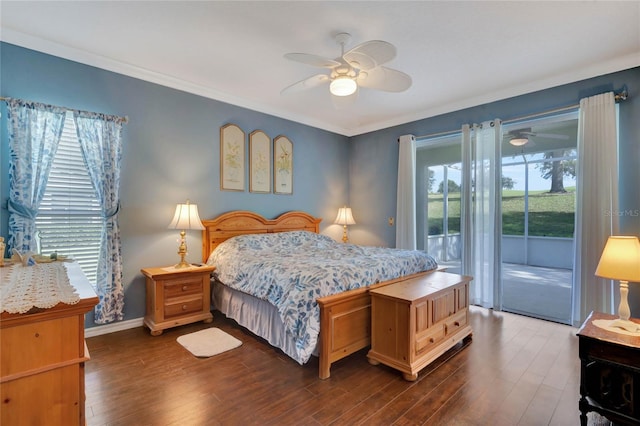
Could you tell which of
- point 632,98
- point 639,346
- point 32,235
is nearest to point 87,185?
point 32,235

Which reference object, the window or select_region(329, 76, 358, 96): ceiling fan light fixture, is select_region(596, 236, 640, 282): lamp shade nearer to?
select_region(329, 76, 358, 96): ceiling fan light fixture

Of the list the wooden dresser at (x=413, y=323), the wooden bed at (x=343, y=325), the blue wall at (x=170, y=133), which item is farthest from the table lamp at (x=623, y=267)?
the blue wall at (x=170, y=133)

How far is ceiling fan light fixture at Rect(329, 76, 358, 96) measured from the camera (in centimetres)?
250

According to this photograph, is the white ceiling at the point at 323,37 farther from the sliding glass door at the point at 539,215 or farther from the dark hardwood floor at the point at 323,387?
the dark hardwood floor at the point at 323,387

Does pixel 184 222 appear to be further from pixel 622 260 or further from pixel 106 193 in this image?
pixel 622 260

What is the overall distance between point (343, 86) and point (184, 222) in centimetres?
224

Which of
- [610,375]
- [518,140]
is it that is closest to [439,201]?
[518,140]

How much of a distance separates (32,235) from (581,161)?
18.2 ft

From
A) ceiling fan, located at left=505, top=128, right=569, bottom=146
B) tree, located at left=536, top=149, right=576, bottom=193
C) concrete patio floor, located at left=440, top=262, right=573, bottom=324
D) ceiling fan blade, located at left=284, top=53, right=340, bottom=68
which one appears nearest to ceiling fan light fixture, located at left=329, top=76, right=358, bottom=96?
ceiling fan blade, located at left=284, top=53, right=340, bottom=68

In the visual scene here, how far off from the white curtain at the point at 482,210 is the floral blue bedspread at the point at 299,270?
0.96 m

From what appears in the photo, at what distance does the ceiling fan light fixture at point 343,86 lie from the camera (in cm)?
250

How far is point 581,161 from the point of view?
129 inches

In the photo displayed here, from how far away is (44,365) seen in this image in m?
1.23

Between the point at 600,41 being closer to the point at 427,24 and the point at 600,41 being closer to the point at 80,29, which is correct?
the point at 427,24
